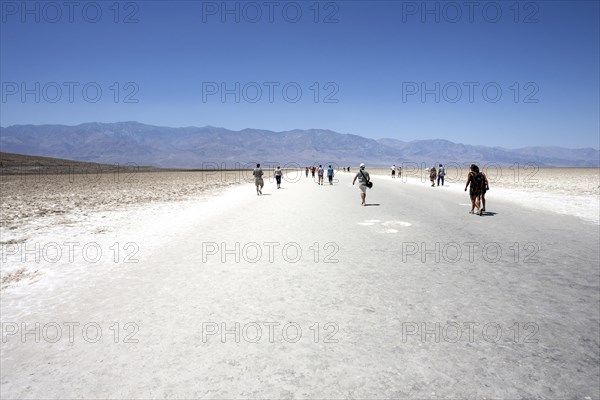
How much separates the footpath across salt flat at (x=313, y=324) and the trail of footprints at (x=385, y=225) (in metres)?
2.02

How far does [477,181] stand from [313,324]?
11523 mm

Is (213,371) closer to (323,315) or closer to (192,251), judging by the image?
(323,315)

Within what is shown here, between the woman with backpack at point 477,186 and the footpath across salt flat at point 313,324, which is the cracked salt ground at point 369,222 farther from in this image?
the woman with backpack at point 477,186

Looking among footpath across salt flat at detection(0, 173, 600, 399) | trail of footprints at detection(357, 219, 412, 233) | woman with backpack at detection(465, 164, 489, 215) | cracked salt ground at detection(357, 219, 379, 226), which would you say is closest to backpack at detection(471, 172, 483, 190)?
woman with backpack at detection(465, 164, 489, 215)

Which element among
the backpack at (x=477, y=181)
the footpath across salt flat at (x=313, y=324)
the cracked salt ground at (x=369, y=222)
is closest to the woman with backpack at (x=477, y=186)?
the backpack at (x=477, y=181)

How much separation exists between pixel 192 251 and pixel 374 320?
15.7ft

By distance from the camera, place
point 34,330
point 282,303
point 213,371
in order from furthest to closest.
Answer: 1. point 282,303
2. point 34,330
3. point 213,371

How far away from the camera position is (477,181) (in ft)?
44.3

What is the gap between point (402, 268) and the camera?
641cm

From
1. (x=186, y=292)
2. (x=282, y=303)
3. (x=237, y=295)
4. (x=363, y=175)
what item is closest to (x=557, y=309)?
(x=282, y=303)

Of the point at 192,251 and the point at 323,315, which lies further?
the point at 192,251

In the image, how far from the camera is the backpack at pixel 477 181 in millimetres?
13283

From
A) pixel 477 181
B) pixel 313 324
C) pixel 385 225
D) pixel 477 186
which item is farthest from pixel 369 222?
pixel 313 324

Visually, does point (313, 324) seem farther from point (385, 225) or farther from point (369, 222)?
point (369, 222)
